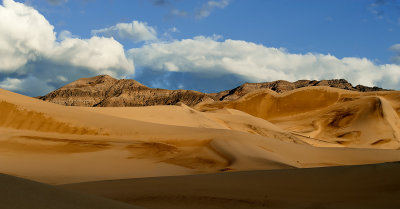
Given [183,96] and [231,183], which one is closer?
[231,183]

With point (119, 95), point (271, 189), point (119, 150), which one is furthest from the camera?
point (119, 95)

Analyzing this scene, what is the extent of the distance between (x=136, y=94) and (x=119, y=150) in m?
65.2

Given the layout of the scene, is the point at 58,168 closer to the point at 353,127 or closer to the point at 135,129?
the point at 135,129

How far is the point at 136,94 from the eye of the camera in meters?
75.3

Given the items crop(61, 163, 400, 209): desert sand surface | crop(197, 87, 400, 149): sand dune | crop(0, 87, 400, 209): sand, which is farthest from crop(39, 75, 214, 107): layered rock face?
crop(61, 163, 400, 209): desert sand surface

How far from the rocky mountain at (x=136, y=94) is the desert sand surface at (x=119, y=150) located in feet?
182

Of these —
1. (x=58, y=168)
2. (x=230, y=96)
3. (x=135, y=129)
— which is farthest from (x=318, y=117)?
(x=230, y=96)

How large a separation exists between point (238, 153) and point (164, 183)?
5.70 metres

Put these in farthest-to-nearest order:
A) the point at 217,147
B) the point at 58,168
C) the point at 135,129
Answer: the point at 135,129
the point at 217,147
the point at 58,168

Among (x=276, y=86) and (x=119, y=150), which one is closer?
(x=119, y=150)

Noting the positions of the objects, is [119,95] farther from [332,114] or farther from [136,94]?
[332,114]

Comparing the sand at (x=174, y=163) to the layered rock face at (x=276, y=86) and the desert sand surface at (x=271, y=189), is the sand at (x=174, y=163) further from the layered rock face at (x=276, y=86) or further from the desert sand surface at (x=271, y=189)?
the layered rock face at (x=276, y=86)

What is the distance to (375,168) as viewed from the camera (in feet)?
16.9

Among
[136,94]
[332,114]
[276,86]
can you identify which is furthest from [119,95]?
[332,114]
